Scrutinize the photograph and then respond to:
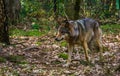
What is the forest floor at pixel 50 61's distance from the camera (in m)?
10.1

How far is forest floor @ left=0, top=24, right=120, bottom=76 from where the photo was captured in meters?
10.1

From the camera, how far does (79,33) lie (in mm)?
11047

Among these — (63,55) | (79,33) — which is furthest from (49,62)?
(79,33)

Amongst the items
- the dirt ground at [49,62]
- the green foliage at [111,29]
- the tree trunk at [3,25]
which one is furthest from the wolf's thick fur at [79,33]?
the green foliage at [111,29]

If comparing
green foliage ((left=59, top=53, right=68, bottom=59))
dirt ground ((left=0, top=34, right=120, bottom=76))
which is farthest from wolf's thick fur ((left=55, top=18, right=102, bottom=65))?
green foliage ((left=59, top=53, right=68, bottom=59))

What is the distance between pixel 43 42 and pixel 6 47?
2758 millimetres

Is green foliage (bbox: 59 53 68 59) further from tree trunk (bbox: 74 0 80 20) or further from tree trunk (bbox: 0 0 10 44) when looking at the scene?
tree trunk (bbox: 74 0 80 20)

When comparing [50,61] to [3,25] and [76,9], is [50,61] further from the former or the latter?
[76,9]

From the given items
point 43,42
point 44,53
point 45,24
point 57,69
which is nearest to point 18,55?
point 44,53

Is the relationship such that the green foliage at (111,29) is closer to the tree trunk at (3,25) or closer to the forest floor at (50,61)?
the forest floor at (50,61)

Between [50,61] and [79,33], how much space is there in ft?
4.33

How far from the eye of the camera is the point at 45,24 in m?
22.3

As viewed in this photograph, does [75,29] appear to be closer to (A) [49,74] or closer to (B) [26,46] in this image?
(A) [49,74]

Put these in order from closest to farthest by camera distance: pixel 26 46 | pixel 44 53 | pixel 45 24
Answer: pixel 44 53, pixel 26 46, pixel 45 24
